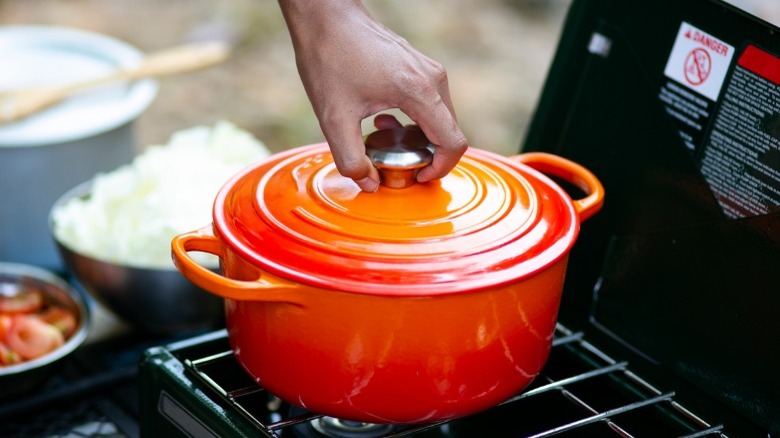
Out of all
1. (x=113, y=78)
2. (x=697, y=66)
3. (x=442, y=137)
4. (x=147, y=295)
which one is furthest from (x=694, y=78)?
(x=113, y=78)

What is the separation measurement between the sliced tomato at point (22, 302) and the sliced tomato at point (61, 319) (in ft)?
0.07

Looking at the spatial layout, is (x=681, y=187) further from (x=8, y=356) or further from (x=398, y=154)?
(x=8, y=356)

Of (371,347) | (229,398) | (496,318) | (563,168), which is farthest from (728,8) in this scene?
(229,398)

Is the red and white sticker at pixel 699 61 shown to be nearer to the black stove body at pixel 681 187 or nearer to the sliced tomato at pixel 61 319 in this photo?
the black stove body at pixel 681 187

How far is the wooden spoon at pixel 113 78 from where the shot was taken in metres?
1.99

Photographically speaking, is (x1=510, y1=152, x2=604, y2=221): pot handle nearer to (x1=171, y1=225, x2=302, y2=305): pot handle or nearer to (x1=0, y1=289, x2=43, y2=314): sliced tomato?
(x1=171, y1=225, x2=302, y2=305): pot handle

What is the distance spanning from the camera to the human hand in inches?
41.8

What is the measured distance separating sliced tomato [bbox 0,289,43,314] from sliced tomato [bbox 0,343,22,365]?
4.1 inches

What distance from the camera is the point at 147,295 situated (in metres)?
1.77

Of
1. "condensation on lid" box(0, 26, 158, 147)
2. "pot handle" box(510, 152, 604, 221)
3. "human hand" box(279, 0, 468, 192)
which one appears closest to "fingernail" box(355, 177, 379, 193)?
"human hand" box(279, 0, 468, 192)

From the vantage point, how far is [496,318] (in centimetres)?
102

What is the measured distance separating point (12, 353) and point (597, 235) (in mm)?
1055

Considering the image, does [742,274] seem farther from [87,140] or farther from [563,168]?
[87,140]

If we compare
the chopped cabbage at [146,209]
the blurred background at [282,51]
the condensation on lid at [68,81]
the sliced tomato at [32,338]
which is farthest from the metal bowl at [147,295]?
the blurred background at [282,51]
